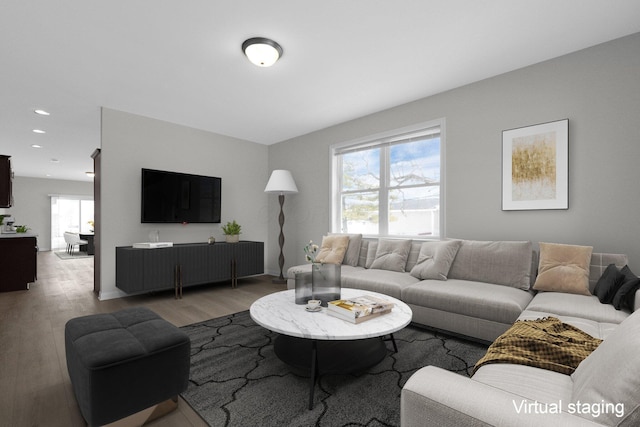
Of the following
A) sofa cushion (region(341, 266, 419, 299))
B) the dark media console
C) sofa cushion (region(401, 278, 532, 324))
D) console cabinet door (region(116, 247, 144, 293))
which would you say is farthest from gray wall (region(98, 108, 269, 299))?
sofa cushion (region(401, 278, 532, 324))

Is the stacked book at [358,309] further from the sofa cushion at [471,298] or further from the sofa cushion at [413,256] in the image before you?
the sofa cushion at [413,256]

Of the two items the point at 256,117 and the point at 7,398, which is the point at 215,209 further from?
the point at 7,398

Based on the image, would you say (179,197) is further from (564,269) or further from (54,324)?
(564,269)

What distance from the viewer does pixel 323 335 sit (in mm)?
1678

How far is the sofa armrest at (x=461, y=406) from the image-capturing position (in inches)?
29.0

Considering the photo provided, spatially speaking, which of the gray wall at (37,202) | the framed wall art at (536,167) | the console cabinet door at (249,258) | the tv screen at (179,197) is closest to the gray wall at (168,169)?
the tv screen at (179,197)

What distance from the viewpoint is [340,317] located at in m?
1.97

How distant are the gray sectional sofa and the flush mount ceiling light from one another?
89.9 inches

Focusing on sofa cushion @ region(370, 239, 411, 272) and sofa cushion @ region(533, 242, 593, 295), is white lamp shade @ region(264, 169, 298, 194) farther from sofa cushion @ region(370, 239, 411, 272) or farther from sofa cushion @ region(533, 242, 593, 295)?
sofa cushion @ region(533, 242, 593, 295)

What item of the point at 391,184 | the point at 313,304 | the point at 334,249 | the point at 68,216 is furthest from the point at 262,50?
the point at 68,216

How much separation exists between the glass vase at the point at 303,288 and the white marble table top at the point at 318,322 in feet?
0.22

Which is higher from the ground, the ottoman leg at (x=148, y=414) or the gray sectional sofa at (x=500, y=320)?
the gray sectional sofa at (x=500, y=320)

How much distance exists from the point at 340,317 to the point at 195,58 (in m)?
2.59

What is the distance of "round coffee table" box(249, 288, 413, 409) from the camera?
172 cm
